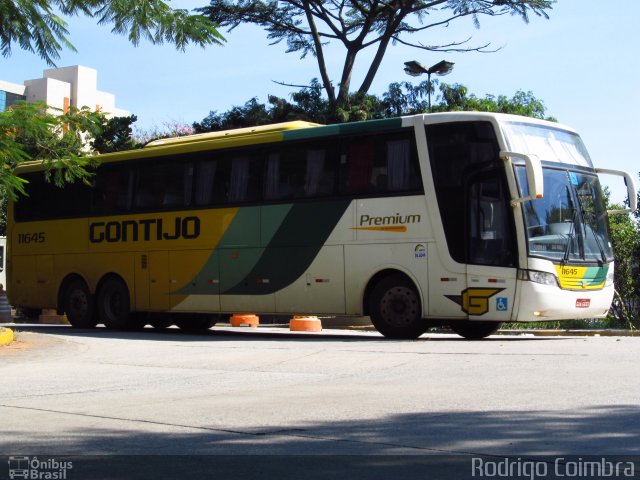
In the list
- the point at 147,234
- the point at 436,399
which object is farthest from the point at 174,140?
the point at 436,399

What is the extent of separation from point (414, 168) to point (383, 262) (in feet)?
5.55

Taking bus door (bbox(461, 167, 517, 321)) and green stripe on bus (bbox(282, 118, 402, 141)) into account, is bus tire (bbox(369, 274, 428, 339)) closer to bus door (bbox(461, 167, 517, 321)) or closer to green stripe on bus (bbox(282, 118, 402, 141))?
bus door (bbox(461, 167, 517, 321))

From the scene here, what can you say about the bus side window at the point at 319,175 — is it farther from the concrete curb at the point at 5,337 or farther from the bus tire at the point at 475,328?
the concrete curb at the point at 5,337

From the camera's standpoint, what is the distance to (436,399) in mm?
8328

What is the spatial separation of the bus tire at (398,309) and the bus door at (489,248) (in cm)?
96

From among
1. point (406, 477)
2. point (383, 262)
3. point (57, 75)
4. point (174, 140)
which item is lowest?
point (406, 477)

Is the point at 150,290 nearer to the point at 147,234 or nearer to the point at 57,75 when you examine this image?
the point at 147,234

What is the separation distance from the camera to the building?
298 ft

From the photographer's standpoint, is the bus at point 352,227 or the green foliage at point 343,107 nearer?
the bus at point 352,227

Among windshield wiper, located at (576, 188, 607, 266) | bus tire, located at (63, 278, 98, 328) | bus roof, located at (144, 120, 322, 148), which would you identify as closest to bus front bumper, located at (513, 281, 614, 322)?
windshield wiper, located at (576, 188, 607, 266)

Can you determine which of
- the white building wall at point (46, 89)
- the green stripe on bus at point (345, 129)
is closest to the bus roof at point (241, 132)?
the green stripe on bus at point (345, 129)

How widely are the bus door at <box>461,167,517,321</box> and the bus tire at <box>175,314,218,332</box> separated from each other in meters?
7.61

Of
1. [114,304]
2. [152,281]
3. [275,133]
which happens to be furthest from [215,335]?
[275,133]

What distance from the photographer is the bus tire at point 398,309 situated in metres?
15.8
